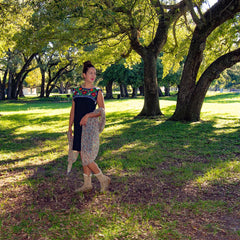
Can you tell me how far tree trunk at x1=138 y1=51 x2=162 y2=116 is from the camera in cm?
1460

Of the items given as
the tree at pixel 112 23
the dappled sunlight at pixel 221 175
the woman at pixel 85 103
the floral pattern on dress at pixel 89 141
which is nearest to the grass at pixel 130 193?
the dappled sunlight at pixel 221 175

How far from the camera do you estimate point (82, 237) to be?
128 inches

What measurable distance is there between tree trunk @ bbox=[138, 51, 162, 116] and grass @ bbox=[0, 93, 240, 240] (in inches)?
255

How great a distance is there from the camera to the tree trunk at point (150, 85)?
14602mm

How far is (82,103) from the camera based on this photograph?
4.34 m

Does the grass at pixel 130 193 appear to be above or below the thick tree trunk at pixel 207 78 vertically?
below

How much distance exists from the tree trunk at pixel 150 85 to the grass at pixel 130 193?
648 cm

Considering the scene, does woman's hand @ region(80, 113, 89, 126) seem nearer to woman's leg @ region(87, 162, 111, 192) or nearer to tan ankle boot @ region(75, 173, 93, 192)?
woman's leg @ region(87, 162, 111, 192)

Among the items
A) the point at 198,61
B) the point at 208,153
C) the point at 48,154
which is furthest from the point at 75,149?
the point at 198,61

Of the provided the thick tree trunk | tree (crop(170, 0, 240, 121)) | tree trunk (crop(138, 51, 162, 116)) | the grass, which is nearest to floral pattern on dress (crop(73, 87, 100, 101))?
the grass

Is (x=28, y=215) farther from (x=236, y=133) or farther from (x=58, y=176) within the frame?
(x=236, y=133)

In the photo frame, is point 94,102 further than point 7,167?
No

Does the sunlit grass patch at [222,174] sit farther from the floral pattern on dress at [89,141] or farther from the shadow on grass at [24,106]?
the shadow on grass at [24,106]

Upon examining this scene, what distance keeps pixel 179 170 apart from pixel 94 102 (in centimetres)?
277
